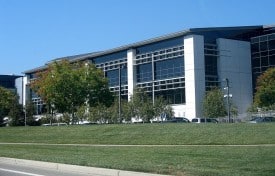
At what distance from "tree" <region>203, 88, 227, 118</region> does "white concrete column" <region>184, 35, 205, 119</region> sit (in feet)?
15.1

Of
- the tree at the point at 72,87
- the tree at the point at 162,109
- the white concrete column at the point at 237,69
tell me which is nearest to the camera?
the tree at the point at 72,87

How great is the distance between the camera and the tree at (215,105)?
244ft

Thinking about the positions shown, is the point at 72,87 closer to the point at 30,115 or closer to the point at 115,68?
the point at 30,115

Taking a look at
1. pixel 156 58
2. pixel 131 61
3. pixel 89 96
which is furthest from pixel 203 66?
pixel 89 96

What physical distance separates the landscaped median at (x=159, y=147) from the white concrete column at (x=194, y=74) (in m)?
37.5

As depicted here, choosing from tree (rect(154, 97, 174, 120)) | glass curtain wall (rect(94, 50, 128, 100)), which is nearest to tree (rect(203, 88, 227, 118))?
tree (rect(154, 97, 174, 120))

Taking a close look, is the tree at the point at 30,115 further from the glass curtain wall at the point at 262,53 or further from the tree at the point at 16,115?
the glass curtain wall at the point at 262,53

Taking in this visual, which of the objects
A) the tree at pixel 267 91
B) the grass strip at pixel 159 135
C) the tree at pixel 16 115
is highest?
the tree at pixel 267 91

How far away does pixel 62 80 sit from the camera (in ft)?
197

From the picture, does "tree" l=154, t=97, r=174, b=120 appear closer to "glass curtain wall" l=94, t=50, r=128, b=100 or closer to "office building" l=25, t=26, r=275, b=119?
"office building" l=25, t=26, r=275, b=119

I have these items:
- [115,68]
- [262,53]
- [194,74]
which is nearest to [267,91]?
[194,74]

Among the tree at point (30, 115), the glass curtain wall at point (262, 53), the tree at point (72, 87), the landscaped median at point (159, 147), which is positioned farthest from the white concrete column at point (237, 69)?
the landscaped median at point (159, 147)

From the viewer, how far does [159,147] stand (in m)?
27.8

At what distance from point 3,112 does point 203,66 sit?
36759 millimetres
